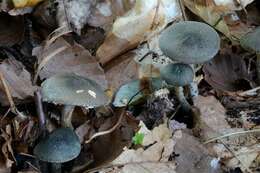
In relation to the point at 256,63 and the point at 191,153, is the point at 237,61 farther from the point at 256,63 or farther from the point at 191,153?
the point at 191,153

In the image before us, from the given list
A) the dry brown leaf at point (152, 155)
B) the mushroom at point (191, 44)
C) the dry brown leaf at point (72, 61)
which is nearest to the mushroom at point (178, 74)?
the mushroom at point (191, 44)

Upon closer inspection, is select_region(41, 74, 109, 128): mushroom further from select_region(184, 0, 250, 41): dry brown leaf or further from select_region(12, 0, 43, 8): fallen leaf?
select_region(184, 0, 250, 41): dry brown leaf

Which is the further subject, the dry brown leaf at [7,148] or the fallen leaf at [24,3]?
the fallen leaf at [24,3]

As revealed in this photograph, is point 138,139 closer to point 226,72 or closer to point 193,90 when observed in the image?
point 193,90

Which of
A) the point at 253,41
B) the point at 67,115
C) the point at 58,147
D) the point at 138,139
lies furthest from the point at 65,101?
the point at 253,41

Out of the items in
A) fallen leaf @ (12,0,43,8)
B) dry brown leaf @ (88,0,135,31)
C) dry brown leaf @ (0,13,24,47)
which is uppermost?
fallen leaf @ (12,0,43,8)

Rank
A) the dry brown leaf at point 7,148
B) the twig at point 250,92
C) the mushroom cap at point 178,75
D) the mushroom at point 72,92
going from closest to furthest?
the mushroom at point 72,92 → the dry brown leaf at point 7,148 → the mushroom cap at point 178,75 → the twig at point 250,92

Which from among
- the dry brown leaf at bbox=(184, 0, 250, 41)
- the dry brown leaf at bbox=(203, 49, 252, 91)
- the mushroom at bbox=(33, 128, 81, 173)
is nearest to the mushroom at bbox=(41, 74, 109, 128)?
the mushroom at bbox=(33, 128, 81, 173)

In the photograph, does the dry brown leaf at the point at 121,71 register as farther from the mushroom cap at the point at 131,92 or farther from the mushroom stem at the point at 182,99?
the mushroom stem at the point at 182,99
